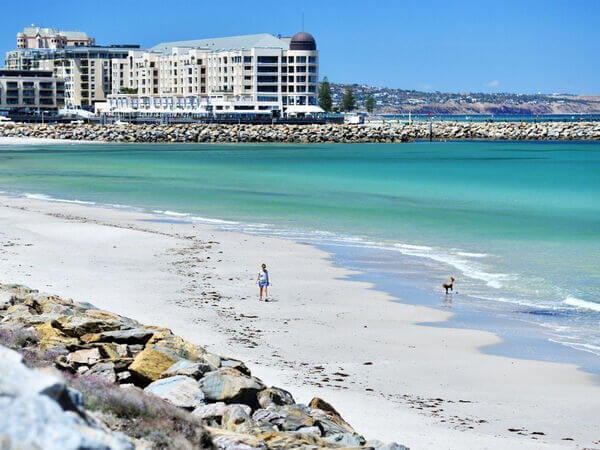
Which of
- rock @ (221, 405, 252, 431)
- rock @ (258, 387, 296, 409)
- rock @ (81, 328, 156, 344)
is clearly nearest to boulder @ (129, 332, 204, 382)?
rock @ (81, 328, 156, 344)

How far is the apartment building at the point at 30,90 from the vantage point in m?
192

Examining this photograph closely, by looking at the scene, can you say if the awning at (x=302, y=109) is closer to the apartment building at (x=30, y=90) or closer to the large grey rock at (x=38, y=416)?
the apartment building at (x=30, y=90)

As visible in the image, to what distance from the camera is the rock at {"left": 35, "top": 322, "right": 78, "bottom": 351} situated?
11.2m

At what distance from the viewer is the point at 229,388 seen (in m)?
9.67

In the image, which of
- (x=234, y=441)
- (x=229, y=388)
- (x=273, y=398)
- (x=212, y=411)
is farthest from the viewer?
(x=273, y=398)

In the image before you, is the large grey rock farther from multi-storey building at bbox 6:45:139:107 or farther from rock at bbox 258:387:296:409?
multi-storey building at bbox 6:45:139:107

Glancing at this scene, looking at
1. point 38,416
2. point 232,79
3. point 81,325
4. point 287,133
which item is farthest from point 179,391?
point 232,79

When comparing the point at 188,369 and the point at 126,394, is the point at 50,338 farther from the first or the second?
the point at 126,394

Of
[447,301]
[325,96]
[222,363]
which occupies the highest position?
[325,96]

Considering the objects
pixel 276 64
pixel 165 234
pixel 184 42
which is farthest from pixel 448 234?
pixel 184 42

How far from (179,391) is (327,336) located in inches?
275

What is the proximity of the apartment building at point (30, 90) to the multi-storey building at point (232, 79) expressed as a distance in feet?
75.7

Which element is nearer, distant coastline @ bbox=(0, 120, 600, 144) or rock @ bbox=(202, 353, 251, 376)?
rock @ bbox=(202, 353, 251, 376)

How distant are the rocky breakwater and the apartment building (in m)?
185
